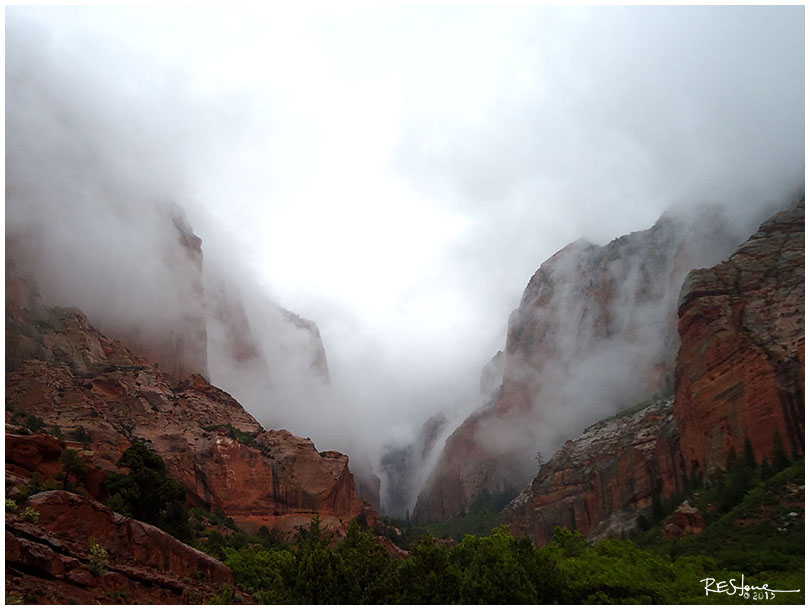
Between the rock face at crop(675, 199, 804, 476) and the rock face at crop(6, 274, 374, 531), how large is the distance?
3879 centimetres

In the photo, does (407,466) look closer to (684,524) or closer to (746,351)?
(746,351)

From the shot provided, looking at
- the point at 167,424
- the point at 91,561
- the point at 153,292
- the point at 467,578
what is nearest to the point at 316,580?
the point at 467,578

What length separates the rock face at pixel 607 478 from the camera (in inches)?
2621

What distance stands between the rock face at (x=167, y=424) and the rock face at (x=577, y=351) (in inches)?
2236

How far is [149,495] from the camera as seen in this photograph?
35.9 m

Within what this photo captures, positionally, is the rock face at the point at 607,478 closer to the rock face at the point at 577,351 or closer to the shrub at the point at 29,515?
the rock face at the point at 577,351

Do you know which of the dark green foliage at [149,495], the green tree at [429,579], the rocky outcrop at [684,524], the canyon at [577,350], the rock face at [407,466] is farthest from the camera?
the rock face at [407,466]

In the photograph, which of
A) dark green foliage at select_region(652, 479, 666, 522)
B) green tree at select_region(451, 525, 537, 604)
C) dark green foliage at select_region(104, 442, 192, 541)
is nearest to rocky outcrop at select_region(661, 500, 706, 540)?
dark green foliage at select_region(652, 479, 666, 522)

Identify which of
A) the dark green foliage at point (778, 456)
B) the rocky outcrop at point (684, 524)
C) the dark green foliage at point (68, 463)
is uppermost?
the dark green foliage at point (778, 456)

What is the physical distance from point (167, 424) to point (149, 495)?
106 ft

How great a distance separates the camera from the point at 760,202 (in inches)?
3506

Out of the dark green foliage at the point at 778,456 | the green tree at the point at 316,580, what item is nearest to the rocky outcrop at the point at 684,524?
the dark green foliage at the point at 778,456

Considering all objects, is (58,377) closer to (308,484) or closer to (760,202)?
(308,484)

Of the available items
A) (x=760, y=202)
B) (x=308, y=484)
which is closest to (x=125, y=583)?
(x=308, y=484)
